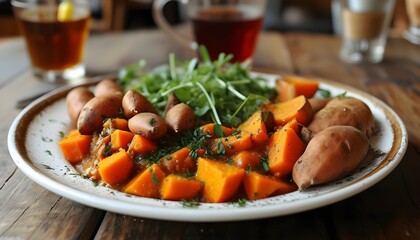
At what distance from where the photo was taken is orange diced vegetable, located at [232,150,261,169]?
3.56 ft

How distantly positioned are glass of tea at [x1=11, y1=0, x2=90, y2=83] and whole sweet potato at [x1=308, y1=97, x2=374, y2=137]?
1193 millimetres

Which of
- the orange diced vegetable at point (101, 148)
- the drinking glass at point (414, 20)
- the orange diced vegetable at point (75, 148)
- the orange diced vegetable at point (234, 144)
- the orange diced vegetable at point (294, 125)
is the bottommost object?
the drinking glass at point (414, 20)

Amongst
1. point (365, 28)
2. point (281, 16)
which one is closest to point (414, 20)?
point (365, 28)

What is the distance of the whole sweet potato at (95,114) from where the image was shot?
124 cm

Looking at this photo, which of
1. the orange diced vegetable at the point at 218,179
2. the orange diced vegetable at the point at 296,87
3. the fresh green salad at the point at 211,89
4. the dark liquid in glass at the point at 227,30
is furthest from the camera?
the dark liquid in glass at the point at 227,30

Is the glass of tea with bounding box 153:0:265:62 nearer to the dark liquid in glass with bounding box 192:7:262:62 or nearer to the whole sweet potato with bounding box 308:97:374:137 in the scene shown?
the dark liquid in glass with bounding box 192:7:262:62

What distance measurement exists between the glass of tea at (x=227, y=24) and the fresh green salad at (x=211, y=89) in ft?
1.42

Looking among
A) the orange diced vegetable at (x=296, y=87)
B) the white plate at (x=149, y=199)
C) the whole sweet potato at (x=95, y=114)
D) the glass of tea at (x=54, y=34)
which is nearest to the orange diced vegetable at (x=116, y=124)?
the whole sweet potato at (x=95, y=114)

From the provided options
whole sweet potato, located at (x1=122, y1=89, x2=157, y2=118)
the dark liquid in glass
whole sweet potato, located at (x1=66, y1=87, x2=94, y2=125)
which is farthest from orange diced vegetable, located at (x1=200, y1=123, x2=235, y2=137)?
the dark liquid in glass

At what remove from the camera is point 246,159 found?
1093 mm

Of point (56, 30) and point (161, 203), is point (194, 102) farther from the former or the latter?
point (56, 30)

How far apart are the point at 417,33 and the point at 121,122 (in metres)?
2.00

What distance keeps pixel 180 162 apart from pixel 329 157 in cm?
31

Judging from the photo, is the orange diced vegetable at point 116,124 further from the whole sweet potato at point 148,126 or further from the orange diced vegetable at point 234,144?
the orange diced vegetable at point 234,144
